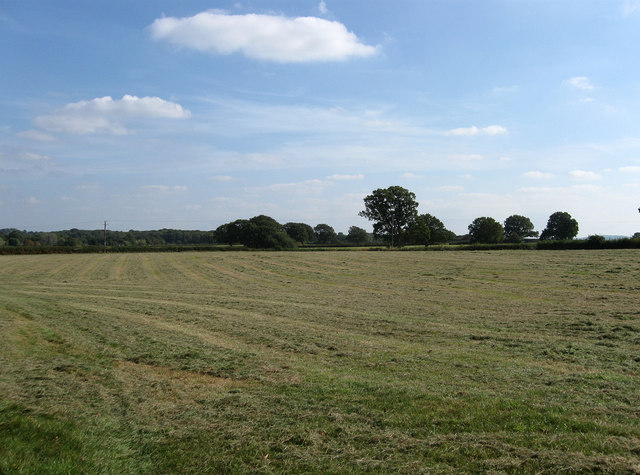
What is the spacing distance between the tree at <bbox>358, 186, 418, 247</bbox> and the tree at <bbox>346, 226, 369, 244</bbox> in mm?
64197

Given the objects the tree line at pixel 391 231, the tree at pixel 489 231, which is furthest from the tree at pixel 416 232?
the tree at pixel 489 231

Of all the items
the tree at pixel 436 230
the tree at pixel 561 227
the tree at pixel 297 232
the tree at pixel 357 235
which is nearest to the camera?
the tree at pixel 561 227

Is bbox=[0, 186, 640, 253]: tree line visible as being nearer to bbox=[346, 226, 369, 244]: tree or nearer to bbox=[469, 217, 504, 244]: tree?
bbox=[469, 217, 504, 244]: tree

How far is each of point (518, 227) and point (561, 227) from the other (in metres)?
23.0

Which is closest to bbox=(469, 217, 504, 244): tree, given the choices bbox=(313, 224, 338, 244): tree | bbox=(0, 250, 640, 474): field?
bbox=(313, 224, 338, 244): tree

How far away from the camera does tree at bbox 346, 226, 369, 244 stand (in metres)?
156

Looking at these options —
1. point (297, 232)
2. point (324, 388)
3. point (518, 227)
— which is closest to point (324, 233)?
point (297, 232)

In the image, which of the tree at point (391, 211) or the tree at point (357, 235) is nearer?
the tree at point (391, 211)

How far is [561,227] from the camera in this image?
104 metres

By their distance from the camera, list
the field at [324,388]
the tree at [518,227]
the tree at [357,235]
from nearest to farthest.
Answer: the field at [324,388]
the tree at [518,227]
the tree at [357,235]

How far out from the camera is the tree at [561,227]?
10306 centimetres

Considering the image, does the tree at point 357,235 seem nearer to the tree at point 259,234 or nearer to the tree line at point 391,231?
the tree line at point 391,231

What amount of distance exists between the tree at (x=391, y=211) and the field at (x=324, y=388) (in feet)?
241

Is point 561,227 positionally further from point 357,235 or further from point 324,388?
point 324,388
